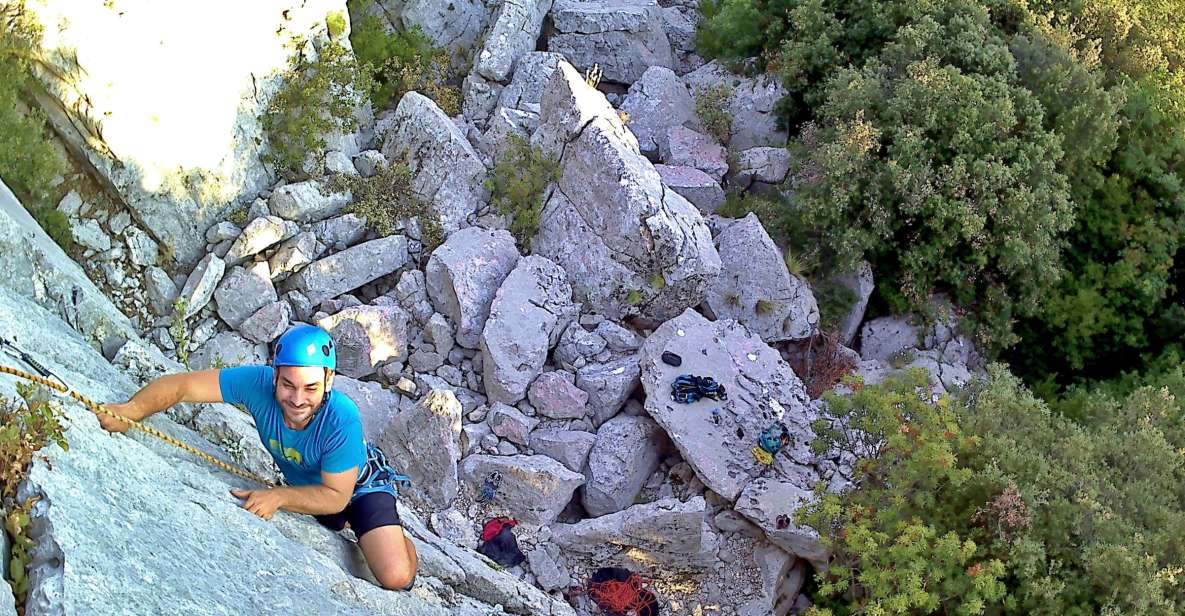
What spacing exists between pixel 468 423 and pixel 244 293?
2615 mm

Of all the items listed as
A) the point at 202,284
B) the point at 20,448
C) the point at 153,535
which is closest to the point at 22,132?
the point at 202,284

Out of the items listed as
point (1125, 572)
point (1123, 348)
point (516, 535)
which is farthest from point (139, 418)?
point (1123, 348)

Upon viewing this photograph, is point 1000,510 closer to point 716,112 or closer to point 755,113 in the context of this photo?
point 716,112

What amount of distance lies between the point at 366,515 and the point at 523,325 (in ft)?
15.9

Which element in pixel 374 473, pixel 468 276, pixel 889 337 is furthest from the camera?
pixel 889 337

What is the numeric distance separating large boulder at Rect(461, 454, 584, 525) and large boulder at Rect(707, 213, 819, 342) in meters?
3.08

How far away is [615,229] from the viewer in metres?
9.92

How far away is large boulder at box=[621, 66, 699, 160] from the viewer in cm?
1262

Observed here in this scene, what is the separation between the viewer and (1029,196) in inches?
421

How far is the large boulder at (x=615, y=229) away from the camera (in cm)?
981

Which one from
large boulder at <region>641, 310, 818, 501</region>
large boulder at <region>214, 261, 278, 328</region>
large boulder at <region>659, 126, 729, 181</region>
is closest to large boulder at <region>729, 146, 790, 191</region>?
large boulder at <region>659, 126, 729, 181</region>

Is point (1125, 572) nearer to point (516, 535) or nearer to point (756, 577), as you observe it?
point (756, 577)

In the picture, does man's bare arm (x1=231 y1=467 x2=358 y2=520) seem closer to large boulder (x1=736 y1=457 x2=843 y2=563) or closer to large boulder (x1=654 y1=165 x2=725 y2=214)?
large boulder (x1=736 y1=457 x2=843 y2=563)

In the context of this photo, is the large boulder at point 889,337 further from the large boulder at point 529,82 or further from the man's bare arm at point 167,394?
the man's bare arm at point 167,394
